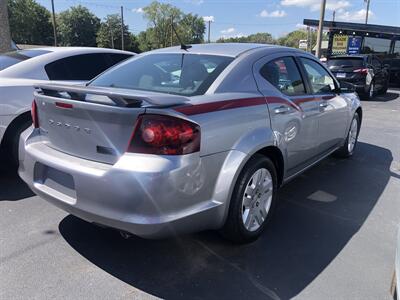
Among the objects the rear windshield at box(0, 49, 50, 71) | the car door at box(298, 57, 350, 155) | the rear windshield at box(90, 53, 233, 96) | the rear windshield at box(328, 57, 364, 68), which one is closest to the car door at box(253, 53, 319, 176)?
the car door at box(298, 57, 350, 155)

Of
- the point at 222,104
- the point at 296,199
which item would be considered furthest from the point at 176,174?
the point at 296,199

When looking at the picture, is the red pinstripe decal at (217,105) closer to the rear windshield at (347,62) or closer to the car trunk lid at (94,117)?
the car trunk lid at (94,117)

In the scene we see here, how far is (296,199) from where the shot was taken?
4117 mm

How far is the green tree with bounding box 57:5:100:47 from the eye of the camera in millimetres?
86625

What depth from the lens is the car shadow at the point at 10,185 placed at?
404 centimetres

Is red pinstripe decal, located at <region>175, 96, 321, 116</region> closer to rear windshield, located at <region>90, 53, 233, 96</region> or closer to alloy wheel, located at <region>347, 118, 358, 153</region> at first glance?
rear windshield, located at <region>90, 53, 233, 96</region>

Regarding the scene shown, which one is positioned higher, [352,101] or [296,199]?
[352,101]

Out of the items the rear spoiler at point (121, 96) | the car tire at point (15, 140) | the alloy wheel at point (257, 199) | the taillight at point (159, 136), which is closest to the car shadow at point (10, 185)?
the car tire at point (15, 140)

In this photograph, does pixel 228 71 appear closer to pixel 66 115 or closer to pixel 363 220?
pixel 66 115

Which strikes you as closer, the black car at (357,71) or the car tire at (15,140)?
the car tire at (15,140)

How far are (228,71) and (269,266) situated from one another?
5.00 ft

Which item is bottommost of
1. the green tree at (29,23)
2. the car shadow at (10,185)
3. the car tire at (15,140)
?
the car shadow at (10,185)

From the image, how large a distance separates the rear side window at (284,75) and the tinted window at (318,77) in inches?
11.8

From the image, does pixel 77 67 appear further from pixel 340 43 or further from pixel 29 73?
pixel 340 43
